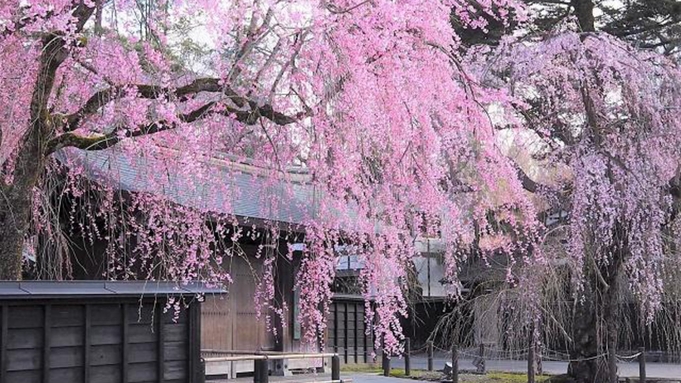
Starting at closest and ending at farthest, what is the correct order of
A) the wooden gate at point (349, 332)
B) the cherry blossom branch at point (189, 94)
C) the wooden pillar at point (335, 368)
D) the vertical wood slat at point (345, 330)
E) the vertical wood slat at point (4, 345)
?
the vertical wood slat at point (4, 345) → the cherry blossom branch at point (189, 94) → the wooden pillar at point (335, 368) → the wooden gate at point (349, 332) → the vertical wood slat at point (345, 330)

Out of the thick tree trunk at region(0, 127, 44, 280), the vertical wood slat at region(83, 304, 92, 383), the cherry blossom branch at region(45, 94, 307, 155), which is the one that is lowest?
the vertical wood slat at region(83, 304, 92, 383)

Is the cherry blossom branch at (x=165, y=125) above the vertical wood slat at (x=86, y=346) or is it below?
above

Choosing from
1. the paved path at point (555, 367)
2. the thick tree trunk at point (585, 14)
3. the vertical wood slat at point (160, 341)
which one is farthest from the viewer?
the paved path at point (555, 367)

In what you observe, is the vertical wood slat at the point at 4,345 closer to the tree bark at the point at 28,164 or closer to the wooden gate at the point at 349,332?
the tree bark at the point at 28,164

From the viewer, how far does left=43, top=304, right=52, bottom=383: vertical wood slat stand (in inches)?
234

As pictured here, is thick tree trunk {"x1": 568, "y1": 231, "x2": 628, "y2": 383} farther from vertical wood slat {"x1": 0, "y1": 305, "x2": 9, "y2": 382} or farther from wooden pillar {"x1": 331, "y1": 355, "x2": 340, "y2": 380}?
vertical wood slat {"x1": 0, "y1": 305, "x2": 9, "y2": 382}

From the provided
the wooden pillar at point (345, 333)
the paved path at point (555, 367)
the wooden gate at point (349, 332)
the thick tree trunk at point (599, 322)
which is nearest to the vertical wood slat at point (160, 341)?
the thick tree trunk at point (599, 322)

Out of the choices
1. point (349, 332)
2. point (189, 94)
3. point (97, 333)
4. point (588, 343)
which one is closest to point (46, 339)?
point (97, 333)

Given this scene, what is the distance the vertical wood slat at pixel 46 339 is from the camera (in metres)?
5.93

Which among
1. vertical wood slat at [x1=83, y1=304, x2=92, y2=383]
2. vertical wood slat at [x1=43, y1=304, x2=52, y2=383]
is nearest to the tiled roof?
vertical wood slat at [x1=83, y1=304, x2=92, y2=383]

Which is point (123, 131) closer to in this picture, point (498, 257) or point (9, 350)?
point (9, 350)

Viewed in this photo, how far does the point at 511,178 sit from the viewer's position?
7523mm

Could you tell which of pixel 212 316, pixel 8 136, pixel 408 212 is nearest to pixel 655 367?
pixel 212 316

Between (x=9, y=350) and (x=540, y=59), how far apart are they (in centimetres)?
823
